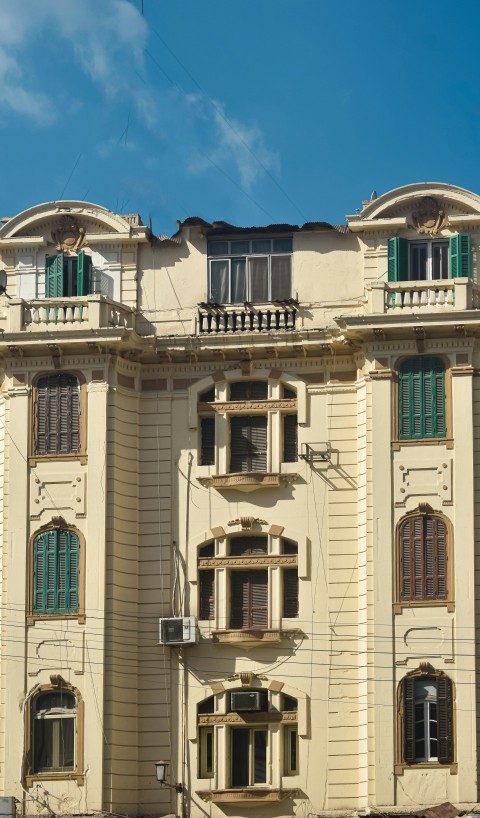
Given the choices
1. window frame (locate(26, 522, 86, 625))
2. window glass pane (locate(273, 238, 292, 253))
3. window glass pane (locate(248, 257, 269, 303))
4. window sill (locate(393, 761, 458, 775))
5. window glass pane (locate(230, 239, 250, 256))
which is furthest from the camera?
window glass pane (locate(230, 239, 250, 256))

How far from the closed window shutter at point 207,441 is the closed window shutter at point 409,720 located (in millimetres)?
7527

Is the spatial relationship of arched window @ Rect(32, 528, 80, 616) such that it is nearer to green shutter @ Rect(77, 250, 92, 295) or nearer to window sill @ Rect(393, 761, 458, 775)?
green shutter @ Rect(77, 250, 92, 295)

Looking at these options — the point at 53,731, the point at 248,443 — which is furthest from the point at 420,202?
the point at 53,731

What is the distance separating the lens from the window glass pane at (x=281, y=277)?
1964 inches

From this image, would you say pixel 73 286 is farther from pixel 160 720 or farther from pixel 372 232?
pixel 160 720

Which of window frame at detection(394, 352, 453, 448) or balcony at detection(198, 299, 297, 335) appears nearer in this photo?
window frame at detection(394, 352, 453, 448)

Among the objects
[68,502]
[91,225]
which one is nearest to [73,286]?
[91,225]

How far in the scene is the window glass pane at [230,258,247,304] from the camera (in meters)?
50.0

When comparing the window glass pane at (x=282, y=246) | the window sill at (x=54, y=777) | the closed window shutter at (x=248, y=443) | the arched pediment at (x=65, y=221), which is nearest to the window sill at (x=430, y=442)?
the closed window shutter at (x=248, y=443)

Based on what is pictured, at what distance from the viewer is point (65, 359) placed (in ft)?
159

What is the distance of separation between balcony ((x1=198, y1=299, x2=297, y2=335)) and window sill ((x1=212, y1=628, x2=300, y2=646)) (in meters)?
7.36

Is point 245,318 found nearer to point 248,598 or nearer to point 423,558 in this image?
point 248,598

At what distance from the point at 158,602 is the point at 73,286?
27.0 feet

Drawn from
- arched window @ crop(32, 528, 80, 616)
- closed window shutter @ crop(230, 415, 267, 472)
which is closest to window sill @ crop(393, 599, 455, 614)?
closed window shutter @ crop(230, 415, 267, 472)
